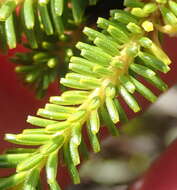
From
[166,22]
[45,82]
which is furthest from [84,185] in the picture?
[166,22]

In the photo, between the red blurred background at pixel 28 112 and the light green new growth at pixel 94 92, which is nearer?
the light green new growth at pixel 94 92

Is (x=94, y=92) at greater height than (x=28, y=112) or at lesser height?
lesser

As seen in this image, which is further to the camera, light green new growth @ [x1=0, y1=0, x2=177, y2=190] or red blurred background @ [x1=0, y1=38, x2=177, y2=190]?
red blurred background @ [x1=0, y1=38, x2=177, y2=190]

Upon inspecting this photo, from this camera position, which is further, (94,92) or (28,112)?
(28,112)
